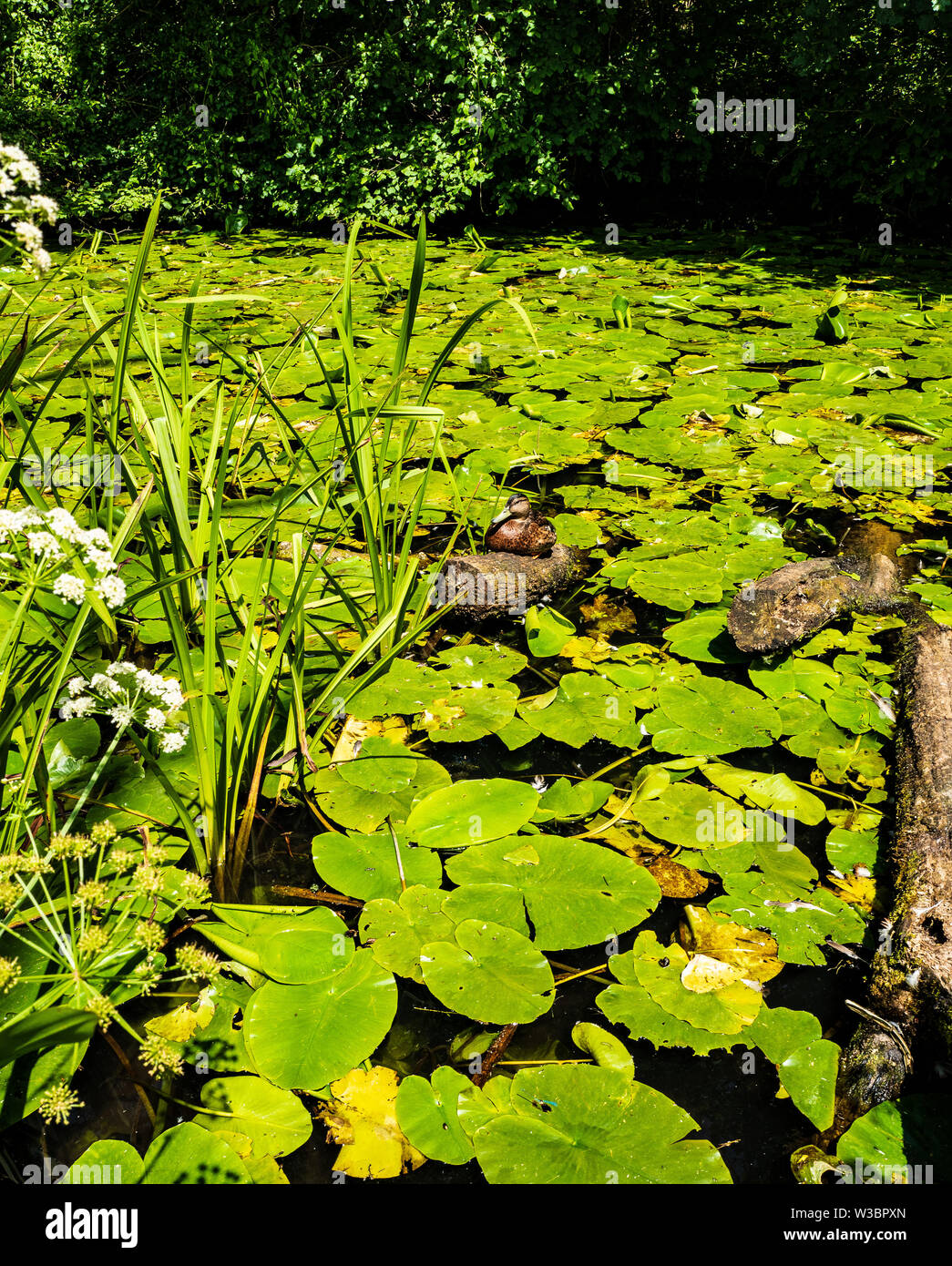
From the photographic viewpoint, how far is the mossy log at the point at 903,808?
3.19 feet

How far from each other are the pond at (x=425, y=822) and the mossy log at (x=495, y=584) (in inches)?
1.6

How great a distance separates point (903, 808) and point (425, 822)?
798 mm

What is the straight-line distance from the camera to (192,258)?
5418 millimetres

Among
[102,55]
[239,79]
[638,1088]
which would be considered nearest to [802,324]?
[638,1088]

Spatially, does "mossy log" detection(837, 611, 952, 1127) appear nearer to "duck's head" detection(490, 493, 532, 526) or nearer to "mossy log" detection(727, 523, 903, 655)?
"mossy log" detection(727, 523, 903, 655)

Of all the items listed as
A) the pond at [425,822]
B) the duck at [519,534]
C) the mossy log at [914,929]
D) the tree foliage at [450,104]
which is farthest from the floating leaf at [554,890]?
the tree foliage at [450,104]

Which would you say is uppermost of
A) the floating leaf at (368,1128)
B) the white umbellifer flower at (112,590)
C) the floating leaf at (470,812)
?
the white umbellifer flower at (112,590)

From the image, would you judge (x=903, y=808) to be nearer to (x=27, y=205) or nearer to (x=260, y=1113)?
(x=260, y=1113)

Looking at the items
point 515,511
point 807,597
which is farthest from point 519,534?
point 807,597

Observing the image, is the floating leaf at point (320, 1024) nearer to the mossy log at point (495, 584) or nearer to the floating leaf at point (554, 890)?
the floating leaf at point (554, 890)

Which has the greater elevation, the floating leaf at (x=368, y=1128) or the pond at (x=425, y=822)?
the pond at (x=425, y=822)

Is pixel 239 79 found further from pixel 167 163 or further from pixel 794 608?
pixel 794 608

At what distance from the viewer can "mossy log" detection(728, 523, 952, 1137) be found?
972mm

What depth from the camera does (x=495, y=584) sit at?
6.15ft
